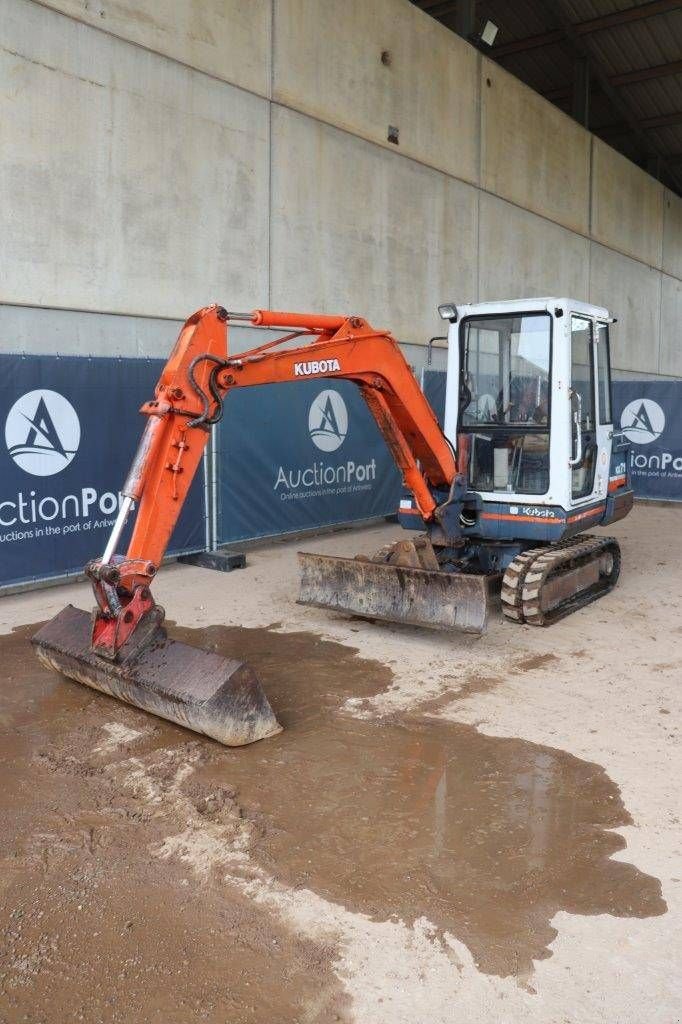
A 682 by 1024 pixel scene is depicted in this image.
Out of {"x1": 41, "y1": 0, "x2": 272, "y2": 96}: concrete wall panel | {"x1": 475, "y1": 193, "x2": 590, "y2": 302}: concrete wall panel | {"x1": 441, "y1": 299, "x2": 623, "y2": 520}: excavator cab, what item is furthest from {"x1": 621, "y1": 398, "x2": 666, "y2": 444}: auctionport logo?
{"x1": 41, "y1": 0, "x2": 272, "y2": 96}: concrete wall panel

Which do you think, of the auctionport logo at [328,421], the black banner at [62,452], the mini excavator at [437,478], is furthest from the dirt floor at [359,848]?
the auctionport logo at [328,421]

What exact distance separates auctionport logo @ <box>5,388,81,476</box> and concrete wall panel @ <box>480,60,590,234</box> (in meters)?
9.79

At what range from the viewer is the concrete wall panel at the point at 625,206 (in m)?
18.9

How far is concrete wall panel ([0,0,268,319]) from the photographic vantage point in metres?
8.23

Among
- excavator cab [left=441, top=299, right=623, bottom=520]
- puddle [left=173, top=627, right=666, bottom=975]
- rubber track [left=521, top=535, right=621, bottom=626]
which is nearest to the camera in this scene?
puddle [left=173, top=627, right=666, bottom=975]

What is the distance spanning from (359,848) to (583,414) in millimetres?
5082

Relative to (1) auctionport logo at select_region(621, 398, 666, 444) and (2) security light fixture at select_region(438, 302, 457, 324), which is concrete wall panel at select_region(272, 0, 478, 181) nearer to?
(1) auctionport logo at select_region(621, 398, 666, 444)

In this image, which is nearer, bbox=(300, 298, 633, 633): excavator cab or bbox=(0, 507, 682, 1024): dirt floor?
bbox=(0, 507, 682, 1024): dirt floor

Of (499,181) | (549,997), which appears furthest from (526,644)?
(499,181)

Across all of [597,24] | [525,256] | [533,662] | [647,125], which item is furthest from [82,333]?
[647,125]

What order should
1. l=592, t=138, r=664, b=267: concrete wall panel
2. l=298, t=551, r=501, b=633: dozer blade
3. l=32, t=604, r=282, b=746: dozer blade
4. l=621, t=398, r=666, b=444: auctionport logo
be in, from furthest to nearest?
l=592, t=138, r=664, b=267: concrete wall panel < l=621, t=398, r=666, b=444: auctionport logo < l=298, t=551, r=501, b=633: dozer blade < l=32, t=604, r=282, b=746: dozer blade

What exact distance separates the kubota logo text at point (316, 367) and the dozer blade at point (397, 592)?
5.09 ft

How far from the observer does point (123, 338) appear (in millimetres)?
9242

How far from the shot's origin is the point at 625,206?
2011 centimetres
